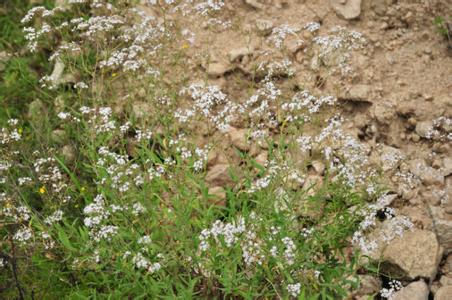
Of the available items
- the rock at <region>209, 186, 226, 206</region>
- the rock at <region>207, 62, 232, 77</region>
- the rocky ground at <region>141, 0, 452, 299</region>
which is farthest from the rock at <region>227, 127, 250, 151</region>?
the rock at <region>207, 62, 232, 77</region>

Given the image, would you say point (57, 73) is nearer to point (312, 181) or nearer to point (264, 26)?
point (264, 26)

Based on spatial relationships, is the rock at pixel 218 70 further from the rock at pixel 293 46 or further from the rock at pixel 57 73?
the rock at pixel 57 73

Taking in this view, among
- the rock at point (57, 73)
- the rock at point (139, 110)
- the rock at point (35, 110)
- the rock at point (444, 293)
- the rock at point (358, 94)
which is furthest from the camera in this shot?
the rock at point (57, 73)

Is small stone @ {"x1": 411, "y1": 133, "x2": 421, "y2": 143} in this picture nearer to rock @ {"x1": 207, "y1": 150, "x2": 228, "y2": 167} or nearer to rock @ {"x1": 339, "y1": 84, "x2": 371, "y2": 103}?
rock @ {"x1": 339, "y1": 84, "x2": 371, "y2": 103}

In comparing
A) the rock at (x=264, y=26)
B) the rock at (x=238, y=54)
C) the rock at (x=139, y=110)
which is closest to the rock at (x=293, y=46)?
the rock at (x=264, y=26)

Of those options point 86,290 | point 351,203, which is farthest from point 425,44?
point 86,290

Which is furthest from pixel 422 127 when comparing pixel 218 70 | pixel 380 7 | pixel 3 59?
pixel 3 59
